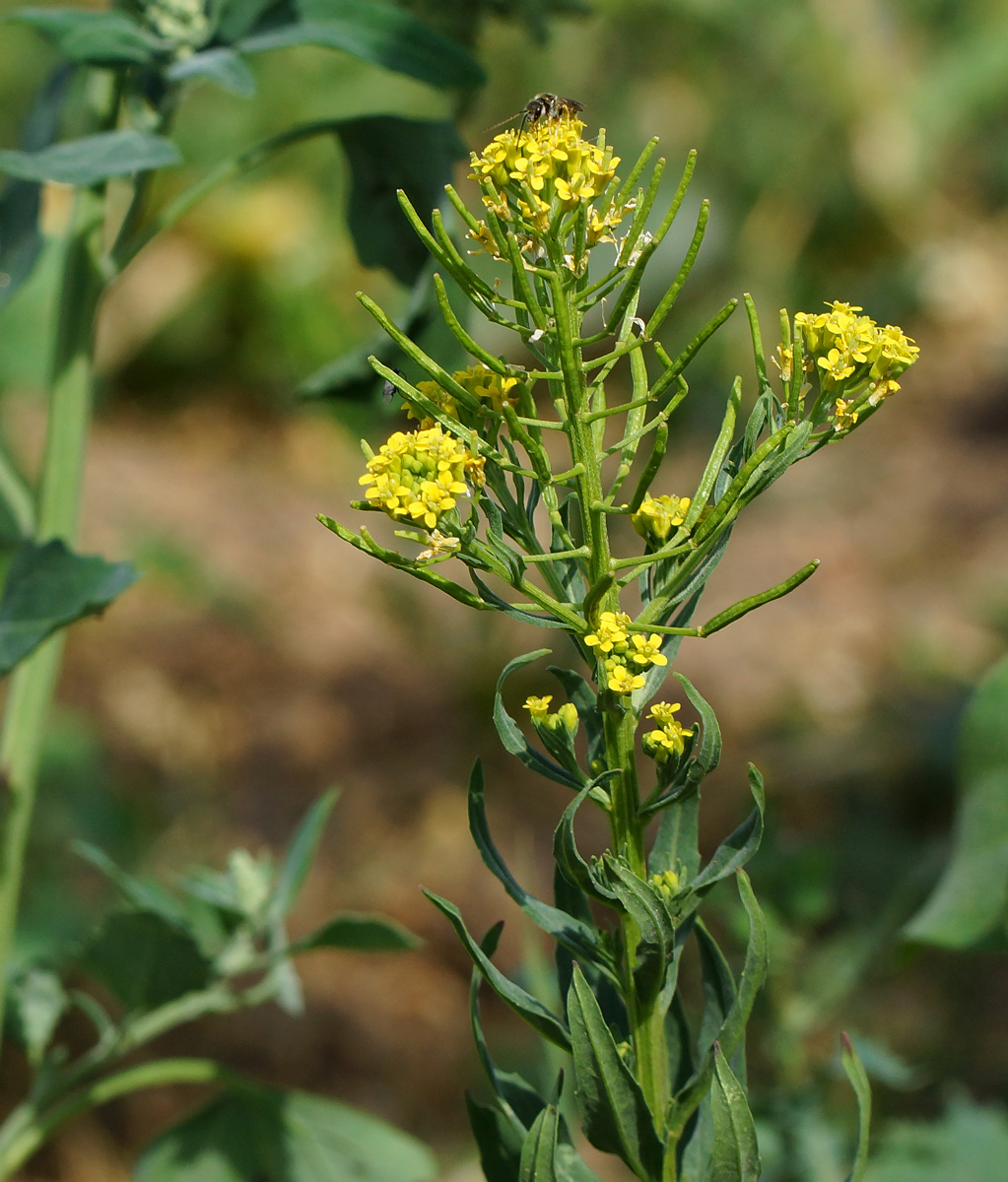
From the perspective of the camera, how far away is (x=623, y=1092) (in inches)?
20.4

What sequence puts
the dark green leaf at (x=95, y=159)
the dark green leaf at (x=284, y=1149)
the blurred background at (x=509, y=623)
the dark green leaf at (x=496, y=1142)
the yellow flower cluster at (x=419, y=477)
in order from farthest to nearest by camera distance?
the blurred background at (x=509, y=623) → the dark green leaf at (x=284, y=1149) → the dark green leaf at (x=95, y=159) → the dark green leaf at (x=496, y=1142) → the yellow flower cluster at (x=419, y=477)

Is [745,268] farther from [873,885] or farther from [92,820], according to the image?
[92,820]

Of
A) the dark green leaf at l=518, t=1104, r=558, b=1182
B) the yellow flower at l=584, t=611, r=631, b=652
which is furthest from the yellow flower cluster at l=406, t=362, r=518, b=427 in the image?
the dark green leaf at l=518, t=1104, r=558, b=1182

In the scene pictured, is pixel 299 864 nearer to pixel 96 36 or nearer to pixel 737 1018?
pixel 737 1018

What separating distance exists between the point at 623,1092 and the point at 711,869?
0.11 metres

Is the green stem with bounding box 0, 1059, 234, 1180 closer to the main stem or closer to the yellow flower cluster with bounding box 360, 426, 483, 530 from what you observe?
the main stem

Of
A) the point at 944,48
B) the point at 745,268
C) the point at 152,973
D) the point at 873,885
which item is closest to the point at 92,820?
the point at 152,973

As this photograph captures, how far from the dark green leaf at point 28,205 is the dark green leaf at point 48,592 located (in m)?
0.24

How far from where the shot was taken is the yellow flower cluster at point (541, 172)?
1.62 ft

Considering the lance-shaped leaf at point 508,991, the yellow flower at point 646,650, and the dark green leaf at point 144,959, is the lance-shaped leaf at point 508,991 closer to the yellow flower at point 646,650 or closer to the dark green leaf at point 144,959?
the yellow flower at point 646,650

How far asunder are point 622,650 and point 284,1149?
2.08 feet

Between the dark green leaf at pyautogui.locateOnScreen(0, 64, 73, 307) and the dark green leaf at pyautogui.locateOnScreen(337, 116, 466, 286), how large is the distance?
0.22 m

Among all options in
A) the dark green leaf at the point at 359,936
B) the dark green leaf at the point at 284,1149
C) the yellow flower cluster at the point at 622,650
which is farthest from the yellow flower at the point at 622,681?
the dark green leaf at the point at 284,1149

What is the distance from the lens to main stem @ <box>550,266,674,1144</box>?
0.51 metres
